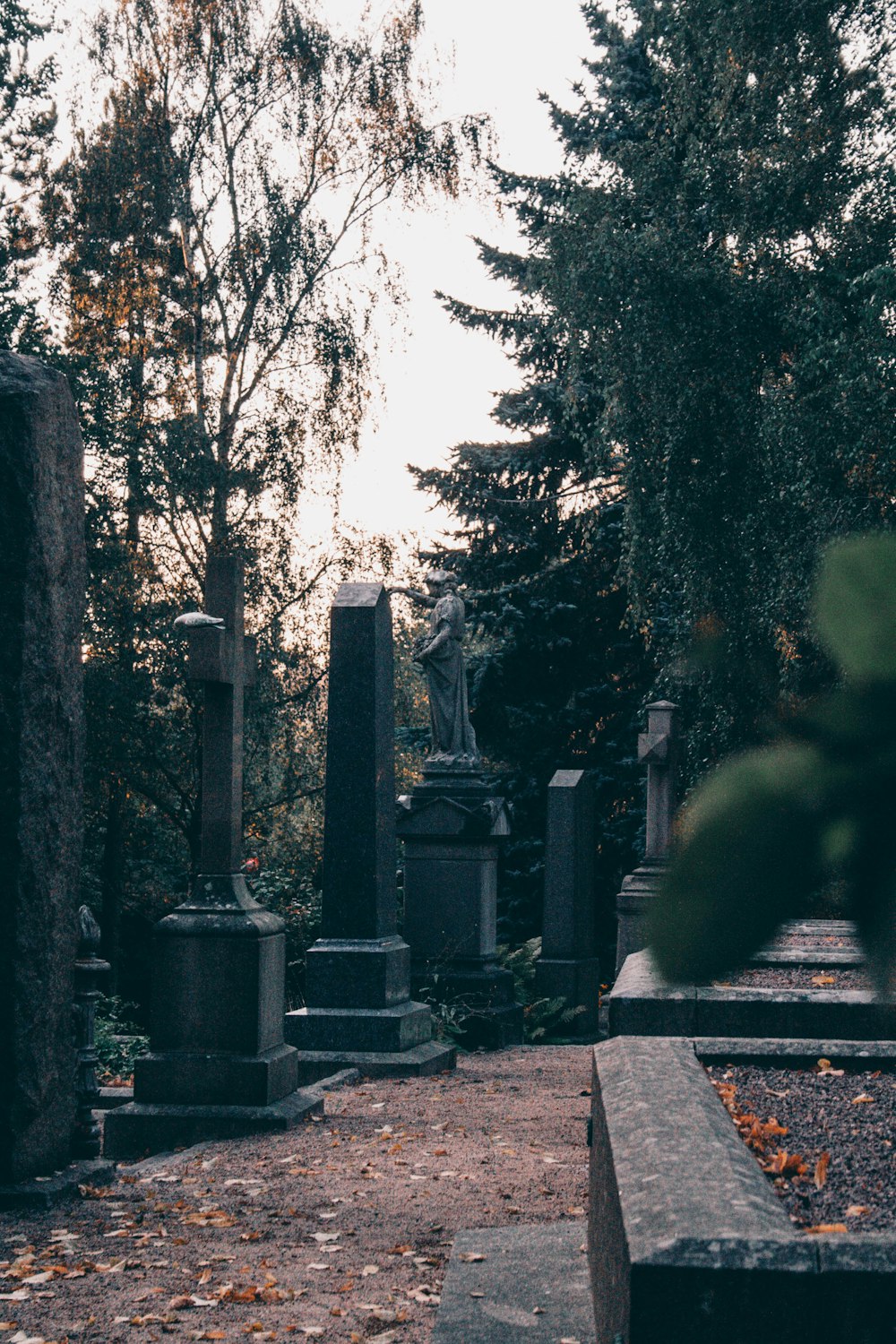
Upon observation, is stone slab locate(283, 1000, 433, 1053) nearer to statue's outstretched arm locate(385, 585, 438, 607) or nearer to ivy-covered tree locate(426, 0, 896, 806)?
ivy-covered tree locate(426, 0, 896, 806)

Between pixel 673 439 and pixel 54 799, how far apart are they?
9216 mm

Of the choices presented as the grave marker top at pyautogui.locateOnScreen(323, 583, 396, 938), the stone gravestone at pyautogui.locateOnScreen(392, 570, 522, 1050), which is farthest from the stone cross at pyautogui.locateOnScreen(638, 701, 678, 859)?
the grave marker top at pyautogui.locateOnScreen(323, 583, 396, 938)

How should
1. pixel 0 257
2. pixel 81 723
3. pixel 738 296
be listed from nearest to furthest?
pixel 81 723 → pixel 738 296 → pixel 0 257

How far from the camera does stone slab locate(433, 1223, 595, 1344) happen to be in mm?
3385

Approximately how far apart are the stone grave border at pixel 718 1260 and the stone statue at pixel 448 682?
364 inches

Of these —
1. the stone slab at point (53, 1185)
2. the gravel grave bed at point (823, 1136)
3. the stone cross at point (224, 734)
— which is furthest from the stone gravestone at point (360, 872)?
the gravel grave bed at point (823, 1136)

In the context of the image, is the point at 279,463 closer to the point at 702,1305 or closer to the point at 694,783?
the point at 702,1305

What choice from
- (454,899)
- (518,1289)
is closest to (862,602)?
(518,1289)

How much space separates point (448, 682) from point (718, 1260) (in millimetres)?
10233

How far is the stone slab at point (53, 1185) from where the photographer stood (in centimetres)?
502

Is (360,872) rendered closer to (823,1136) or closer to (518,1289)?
(518,1289)

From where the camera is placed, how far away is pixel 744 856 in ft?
1.43

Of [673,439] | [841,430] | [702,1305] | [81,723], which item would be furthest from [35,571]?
[673,439]

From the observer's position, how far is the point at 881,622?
0.42 meters
